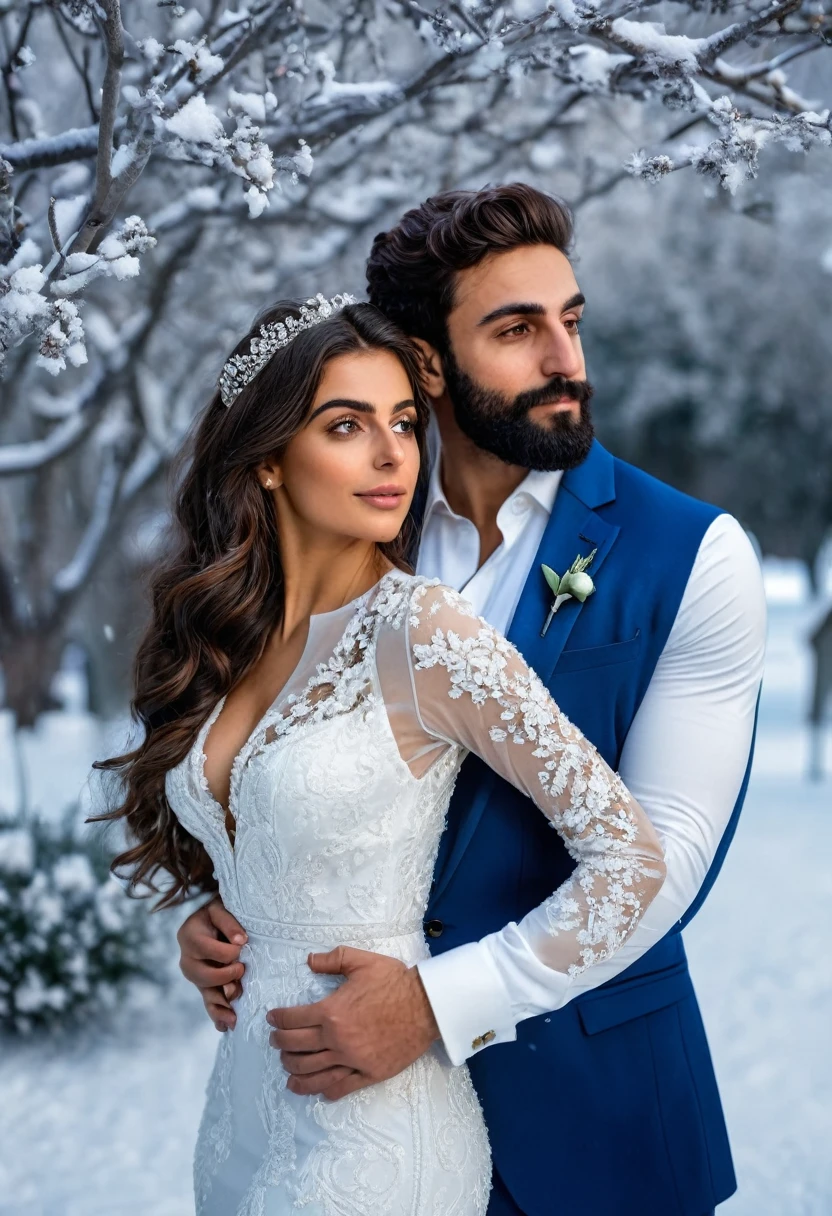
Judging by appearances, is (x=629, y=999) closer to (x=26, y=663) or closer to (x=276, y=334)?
(x=276, y=334)

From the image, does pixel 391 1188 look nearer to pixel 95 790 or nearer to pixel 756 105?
pixel 95 790

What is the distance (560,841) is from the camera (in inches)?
93.7

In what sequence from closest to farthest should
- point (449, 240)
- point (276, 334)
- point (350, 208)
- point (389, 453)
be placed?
point (389, 453)
point (276, 334)
point (449, 240)
point (350, 208)

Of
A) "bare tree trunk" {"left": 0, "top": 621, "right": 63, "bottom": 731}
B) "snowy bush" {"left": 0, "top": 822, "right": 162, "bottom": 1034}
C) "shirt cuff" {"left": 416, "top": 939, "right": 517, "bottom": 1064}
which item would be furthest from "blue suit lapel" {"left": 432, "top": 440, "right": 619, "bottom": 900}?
"bare tree trunk" {"left": 0, "top": 621, "right": 63, "bottom": 731}

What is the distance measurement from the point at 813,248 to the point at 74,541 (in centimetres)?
863

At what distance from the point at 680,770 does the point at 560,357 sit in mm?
856

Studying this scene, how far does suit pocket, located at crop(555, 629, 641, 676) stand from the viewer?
2.34 metres

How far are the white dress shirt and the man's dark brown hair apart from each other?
2.35 ft

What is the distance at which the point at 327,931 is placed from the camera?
2.21 m

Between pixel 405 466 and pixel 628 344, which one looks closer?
pixel 405 466

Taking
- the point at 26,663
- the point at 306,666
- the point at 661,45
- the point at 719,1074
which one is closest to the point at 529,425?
the point at 306,666

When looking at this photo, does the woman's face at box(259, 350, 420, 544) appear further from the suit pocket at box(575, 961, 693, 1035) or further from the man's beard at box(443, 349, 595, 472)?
the suit pocket at box(575, 961, 693, 1035)

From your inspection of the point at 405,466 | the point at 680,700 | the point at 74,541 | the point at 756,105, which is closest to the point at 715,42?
the point at 756,105

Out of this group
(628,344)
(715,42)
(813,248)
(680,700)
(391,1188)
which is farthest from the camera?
(628,344)
